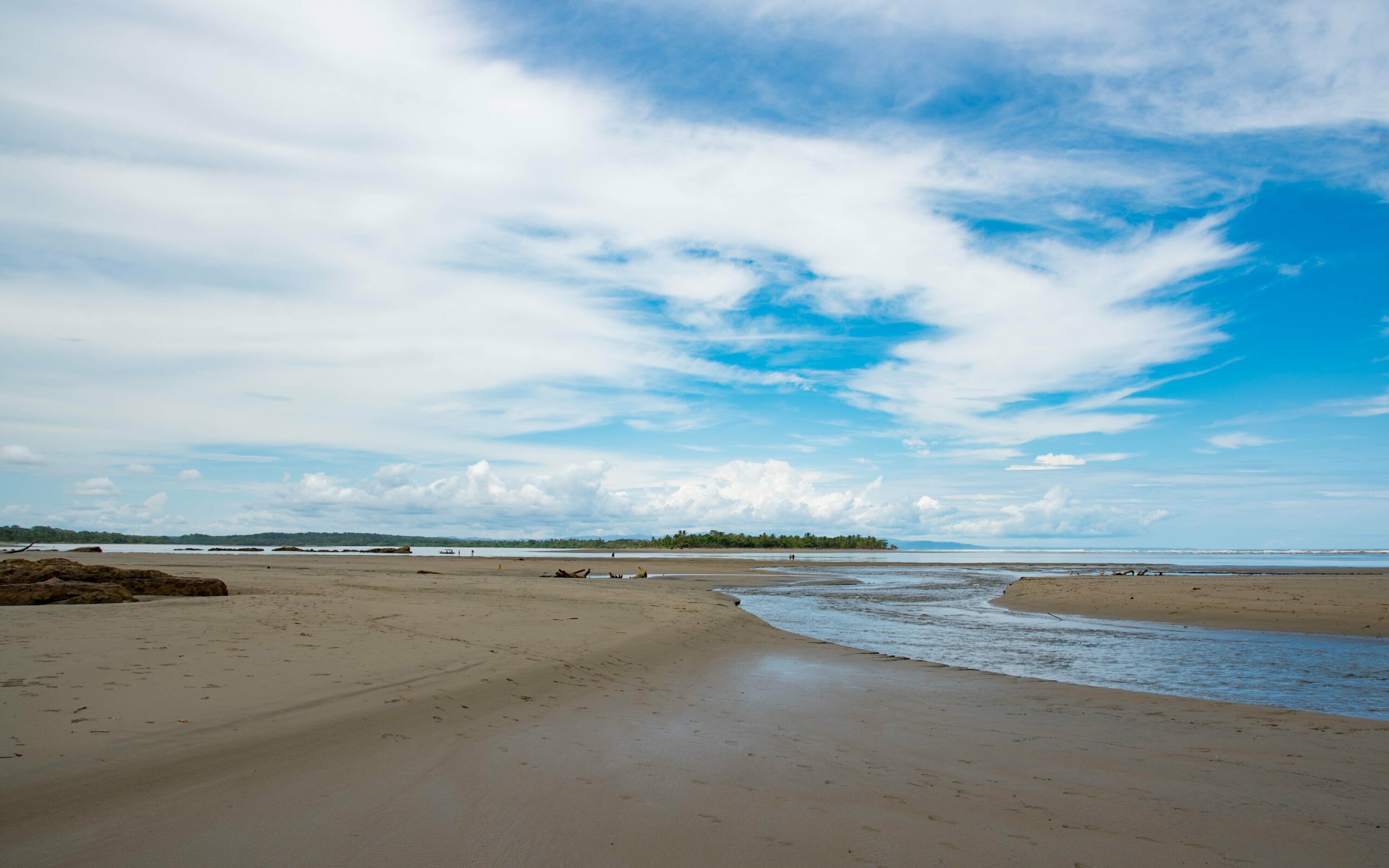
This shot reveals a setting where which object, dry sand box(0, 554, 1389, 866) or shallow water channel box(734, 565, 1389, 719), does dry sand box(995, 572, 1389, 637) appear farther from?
dry sand box(0, 554, 1389, 866)

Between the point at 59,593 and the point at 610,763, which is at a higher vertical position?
the point at 59,593

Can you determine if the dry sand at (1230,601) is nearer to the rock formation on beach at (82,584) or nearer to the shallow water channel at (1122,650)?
the shallow water channel at (1122,650)

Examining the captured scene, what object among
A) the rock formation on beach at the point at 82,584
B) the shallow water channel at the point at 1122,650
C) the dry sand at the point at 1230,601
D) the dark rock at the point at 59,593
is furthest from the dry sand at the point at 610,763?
the dry sand at the point at 1230,601

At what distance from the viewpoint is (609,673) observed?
36.7 feet

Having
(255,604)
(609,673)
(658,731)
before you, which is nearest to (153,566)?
(255,604)

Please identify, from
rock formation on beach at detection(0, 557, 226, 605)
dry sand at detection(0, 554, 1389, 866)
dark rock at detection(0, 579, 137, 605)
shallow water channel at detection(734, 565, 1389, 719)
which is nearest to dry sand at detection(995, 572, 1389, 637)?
shallow water channel at detection(734, 565, 1389, 719)

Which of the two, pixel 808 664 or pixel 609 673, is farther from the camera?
pixel 808 664

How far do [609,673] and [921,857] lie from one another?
737 cm

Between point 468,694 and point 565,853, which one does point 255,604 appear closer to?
point 468,694

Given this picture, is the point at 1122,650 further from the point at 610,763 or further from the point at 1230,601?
the point at 610,763

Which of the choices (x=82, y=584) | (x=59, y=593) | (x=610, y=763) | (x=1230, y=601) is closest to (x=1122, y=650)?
(x=1230, y=601)

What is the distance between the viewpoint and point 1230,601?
24438mm

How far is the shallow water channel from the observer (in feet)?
36.8

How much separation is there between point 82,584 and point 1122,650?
2498 cm
